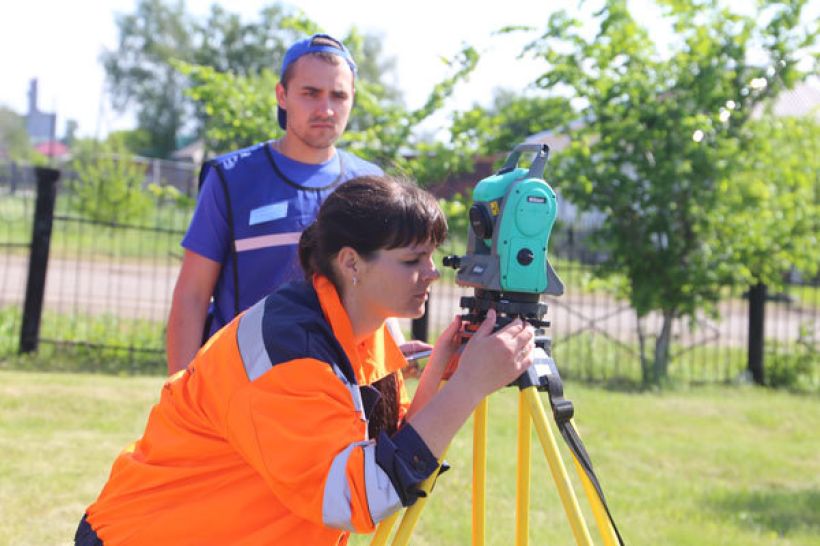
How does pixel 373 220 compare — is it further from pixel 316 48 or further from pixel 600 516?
pixel 316 48

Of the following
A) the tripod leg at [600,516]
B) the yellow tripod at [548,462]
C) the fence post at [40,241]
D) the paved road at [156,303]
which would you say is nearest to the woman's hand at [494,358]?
the yellow tripod at [548,462]

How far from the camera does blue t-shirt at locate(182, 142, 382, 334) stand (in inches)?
110

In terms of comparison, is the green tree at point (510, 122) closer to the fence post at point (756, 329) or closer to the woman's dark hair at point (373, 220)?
the fence post at point (756, 329)

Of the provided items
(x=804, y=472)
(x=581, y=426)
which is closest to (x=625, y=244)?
(x=581, y=426)

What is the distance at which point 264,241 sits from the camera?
281cm

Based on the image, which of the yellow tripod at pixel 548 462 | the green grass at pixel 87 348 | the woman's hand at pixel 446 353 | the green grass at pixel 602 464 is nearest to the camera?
the yellow tripod at pixel 548 462

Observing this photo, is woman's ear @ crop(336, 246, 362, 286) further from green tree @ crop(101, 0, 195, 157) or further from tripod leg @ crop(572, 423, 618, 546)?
green tree @ crop(101, 0, 195, 157)

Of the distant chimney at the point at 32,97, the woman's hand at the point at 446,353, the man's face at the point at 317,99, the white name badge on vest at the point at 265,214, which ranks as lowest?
the woman's hand at the point at 446,353

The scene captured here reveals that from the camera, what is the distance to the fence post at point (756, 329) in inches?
351

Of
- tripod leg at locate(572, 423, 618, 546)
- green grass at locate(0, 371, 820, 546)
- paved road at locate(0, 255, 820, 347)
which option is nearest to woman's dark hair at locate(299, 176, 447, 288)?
tripod leg at locate(572, 423, 618, 546)

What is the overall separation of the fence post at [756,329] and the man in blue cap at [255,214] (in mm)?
6997

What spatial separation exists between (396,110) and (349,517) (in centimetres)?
713

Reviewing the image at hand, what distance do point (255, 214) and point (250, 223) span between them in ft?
0.10

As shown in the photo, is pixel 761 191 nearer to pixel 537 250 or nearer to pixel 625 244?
pixel 625 244
